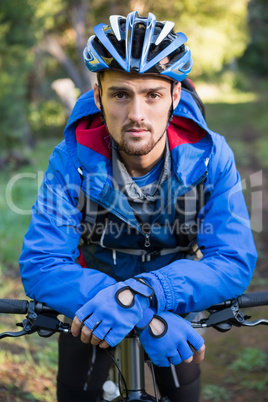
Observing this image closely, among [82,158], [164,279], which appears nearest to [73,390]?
[164,279]

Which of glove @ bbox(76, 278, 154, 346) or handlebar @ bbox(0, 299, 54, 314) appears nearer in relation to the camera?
glove @ bbox(76, 278, 154, 346)

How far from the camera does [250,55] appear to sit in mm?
35094

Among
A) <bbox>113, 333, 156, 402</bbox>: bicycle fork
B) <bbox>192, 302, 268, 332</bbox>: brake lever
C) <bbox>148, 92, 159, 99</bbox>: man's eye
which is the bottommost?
<bbox>113, 333, 156, 402</bbox>: bicycle fork

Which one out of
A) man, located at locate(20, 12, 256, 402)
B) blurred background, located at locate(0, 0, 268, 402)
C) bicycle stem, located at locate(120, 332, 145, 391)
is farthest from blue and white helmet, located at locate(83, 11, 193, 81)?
blurred background, located at locate(0, 0, 268, 402)

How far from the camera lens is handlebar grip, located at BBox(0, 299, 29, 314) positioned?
227 cm

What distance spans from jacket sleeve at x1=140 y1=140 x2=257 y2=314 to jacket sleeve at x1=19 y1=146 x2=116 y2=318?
13.0 inches

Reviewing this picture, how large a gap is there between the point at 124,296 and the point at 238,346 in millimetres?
3521

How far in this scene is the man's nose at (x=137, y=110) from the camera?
2543mm

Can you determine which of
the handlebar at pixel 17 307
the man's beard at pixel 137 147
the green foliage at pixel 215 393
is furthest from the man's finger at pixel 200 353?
the green foliage at pixel 215 393

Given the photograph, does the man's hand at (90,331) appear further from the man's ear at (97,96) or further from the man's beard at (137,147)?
the man's ear at (97,96)

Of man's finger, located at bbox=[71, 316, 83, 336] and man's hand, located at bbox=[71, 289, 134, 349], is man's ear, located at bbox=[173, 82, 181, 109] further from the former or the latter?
man's finger, located at bbox=[71, 316, 83, 336]

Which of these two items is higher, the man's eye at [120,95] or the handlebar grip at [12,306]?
the man's eye at [120,95]

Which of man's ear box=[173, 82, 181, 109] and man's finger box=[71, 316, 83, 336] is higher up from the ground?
man's ear box=[173, 82, 181, 109]

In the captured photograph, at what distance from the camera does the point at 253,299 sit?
2324mm
